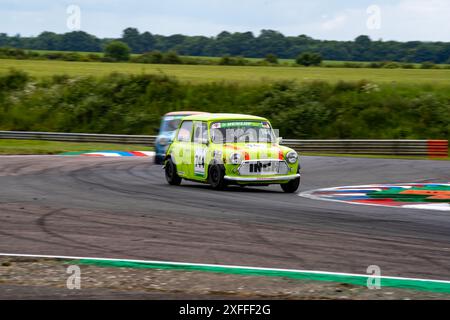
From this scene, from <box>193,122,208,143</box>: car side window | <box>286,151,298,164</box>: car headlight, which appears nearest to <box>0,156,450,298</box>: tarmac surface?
<box>286,151,298,164</box>: car headlight

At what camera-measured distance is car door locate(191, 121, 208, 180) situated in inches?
612

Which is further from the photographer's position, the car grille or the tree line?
the tree line

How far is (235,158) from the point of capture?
48.4ft

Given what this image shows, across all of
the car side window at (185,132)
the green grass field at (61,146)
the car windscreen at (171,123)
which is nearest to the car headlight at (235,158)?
the car side window at (185,132)

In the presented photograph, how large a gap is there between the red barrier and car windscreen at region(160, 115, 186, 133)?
979 cm

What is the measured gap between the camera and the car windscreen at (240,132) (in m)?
15.6

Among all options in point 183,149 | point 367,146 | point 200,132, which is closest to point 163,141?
point 183,149

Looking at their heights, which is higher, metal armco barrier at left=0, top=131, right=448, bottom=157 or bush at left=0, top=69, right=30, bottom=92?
bush at left=0, top=69, right=30, bottom=92

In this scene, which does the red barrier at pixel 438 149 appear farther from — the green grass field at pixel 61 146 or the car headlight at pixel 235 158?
the car headlight at pixel 235 158

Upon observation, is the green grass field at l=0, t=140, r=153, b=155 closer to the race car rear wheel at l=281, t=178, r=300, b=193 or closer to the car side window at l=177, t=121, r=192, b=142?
the car side window at l=177, t=121, r=192, b=142

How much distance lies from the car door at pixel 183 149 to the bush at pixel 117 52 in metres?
53.3

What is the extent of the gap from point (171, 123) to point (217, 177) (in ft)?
26.5
